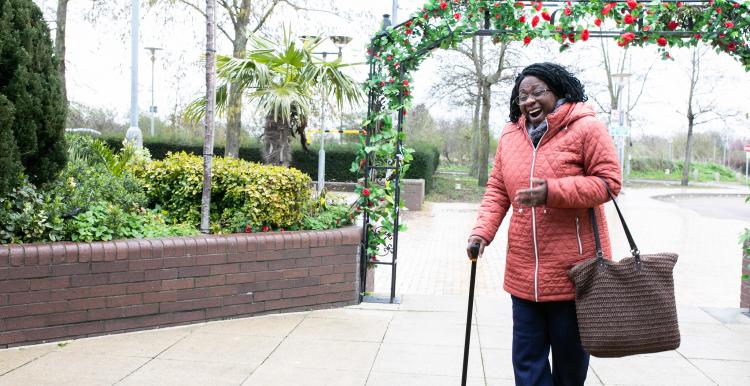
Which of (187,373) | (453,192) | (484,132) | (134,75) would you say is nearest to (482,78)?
(484,132)

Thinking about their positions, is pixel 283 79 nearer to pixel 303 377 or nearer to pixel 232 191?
pixel 232 191

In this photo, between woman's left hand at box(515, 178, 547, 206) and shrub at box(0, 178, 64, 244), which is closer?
woman's left hand at box(515, 178, 547, 206)

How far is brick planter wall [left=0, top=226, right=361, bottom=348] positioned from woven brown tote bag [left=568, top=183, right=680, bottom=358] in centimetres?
321

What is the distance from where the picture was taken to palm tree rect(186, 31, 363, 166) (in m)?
9.80

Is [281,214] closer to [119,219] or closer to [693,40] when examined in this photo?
[119,219]

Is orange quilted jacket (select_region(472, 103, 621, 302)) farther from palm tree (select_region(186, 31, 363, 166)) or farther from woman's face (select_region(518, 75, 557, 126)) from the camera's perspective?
palm tree (select_region(186, 31, 363, 166))

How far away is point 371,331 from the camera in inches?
211

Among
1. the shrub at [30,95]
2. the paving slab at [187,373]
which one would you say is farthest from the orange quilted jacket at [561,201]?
the shrub at [30,95]

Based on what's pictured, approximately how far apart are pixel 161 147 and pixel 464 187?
1198cm

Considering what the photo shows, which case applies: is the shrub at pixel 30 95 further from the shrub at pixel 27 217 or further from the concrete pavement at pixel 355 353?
the concrete pavement at pixel 355 353

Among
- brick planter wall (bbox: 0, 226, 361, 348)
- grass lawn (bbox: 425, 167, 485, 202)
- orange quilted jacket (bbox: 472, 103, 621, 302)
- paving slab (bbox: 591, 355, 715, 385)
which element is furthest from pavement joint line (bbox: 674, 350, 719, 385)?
grass lawn (bbox: 425, 167, 485, 202)

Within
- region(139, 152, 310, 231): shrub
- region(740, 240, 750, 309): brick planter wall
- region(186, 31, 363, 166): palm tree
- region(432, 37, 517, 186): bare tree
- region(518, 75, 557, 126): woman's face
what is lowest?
region(740, 240, 750, 309): brick planter wall

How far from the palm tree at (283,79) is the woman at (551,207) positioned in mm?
6842

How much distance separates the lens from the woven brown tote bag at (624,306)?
2768mm
